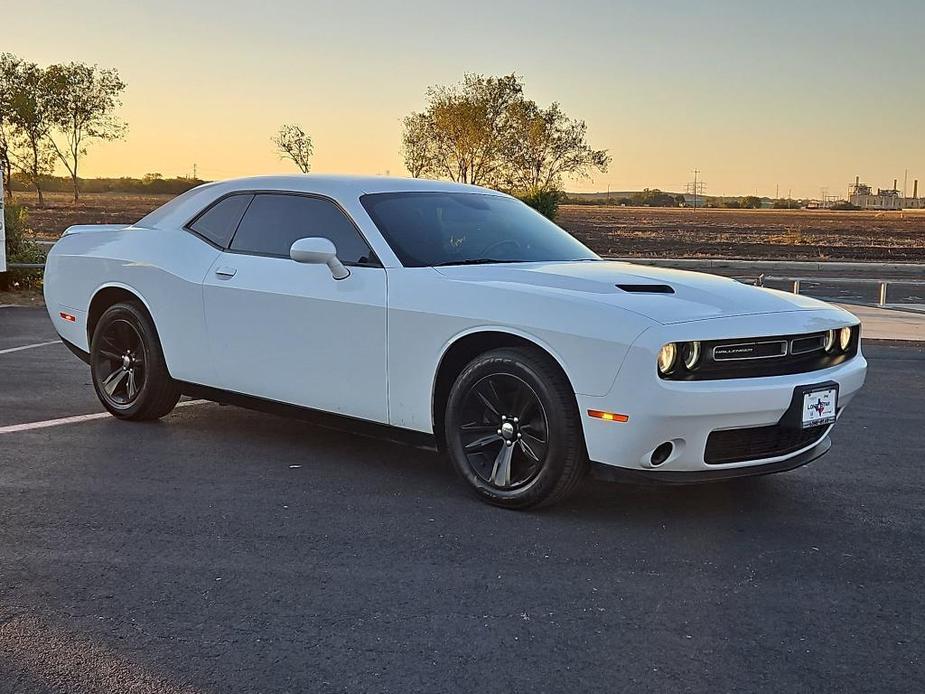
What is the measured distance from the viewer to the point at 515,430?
4797mm

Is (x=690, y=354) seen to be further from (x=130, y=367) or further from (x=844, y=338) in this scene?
(x=130, y=367)

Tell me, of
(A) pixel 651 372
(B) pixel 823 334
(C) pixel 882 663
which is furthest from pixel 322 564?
(B) pixel 823 334

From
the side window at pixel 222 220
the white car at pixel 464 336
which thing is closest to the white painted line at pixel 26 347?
the white car at pixel 464 336

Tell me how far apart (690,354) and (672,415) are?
276 mm

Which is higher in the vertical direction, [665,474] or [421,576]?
[665,474]

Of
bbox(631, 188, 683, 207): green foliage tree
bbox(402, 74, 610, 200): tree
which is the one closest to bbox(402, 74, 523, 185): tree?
bbox(402, 74, 610, 200): tree

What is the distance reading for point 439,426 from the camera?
5145 mm

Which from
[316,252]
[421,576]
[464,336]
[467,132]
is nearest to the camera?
[421,576]

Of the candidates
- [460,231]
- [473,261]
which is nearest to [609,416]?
[473,261]

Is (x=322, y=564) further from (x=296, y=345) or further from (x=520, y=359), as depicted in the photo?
(x=296, y=345)

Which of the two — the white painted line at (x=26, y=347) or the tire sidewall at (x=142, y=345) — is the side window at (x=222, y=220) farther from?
the white painted line at (x=26, y=347)

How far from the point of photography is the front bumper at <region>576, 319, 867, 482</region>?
14.3ft

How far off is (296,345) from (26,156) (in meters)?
52.5

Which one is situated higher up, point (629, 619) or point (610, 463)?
point (610, 463)
